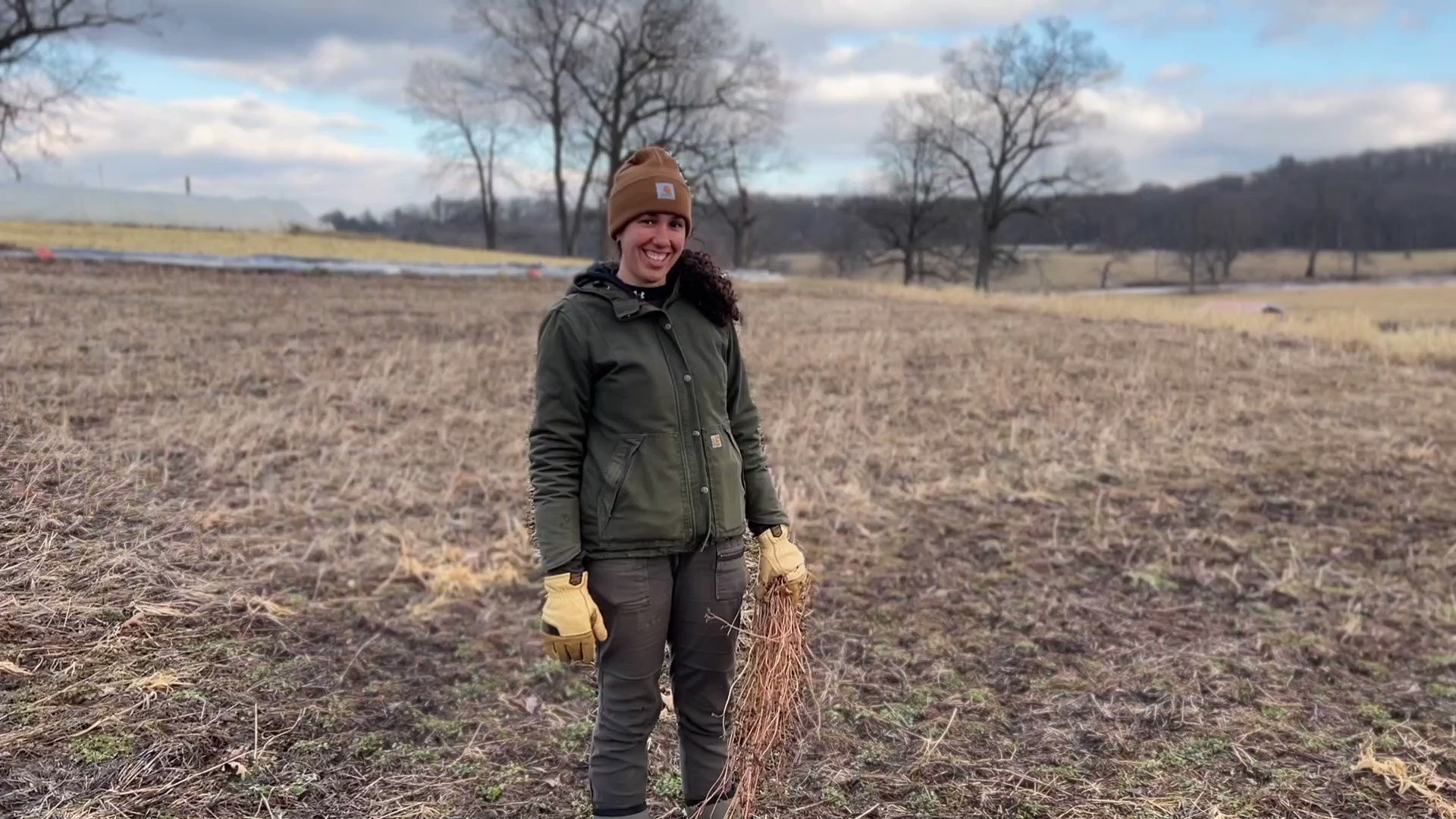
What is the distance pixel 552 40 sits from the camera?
42.6 m

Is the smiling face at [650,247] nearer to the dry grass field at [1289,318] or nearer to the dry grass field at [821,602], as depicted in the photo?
the dry grass field at [821,602]

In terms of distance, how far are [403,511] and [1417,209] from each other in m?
122

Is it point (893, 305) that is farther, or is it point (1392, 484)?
point (893, 305)

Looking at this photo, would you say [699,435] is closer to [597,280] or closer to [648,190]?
[597,280]

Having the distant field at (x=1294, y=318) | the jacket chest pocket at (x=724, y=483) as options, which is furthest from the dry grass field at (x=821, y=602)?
the distant field at (x=1294, y=318)

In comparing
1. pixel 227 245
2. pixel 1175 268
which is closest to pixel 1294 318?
pixel 227 245

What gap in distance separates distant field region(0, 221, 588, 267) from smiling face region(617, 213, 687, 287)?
24.7 metres

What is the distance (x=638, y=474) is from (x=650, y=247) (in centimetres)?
61

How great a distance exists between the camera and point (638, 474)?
94.6 inches

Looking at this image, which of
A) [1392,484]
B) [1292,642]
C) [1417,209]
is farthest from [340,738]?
[1417,209]

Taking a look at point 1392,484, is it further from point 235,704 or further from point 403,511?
point 235,704

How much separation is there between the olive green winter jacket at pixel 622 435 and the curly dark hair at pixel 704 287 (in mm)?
73

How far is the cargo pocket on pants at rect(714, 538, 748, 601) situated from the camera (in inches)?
101

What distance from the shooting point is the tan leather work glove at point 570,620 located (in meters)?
2.32
